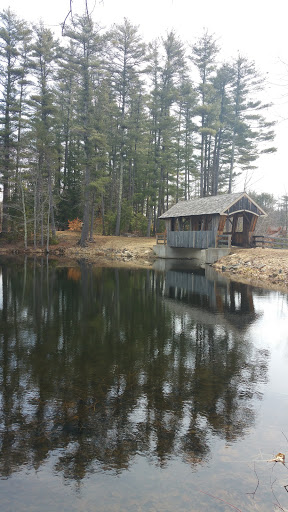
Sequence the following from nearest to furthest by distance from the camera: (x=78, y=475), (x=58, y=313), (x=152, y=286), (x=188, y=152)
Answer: (x=78, y=475)
(x=58, y=313)
(x=152, y=286)
(x=188, y=152)

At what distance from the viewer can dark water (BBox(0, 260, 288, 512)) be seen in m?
3.48

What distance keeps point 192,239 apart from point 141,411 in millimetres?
25507

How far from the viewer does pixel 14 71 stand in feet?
117

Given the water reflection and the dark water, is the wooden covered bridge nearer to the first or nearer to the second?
the water reflection

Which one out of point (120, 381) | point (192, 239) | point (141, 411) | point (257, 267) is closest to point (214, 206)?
point (192, 239)

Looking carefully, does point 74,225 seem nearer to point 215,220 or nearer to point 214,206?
point 214,206

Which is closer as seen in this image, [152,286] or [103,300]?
[103,300]

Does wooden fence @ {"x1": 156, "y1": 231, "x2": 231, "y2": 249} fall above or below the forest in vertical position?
below

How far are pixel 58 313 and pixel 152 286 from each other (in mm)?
6739

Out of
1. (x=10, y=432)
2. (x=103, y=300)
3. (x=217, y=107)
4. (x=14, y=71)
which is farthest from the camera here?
(x=217, y=107)

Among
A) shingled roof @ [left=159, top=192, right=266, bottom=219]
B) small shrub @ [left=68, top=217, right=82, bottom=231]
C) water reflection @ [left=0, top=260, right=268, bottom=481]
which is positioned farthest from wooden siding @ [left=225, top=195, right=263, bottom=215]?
small shrub @ [left=68, top=217, right=82, bottom=231]

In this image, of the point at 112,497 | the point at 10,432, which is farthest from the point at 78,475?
the point at 10,432

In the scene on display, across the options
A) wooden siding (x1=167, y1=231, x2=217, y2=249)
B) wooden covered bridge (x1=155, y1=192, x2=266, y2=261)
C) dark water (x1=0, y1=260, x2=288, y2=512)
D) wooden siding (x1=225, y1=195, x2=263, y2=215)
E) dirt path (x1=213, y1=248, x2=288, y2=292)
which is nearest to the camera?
dark water (x1=0, y1=260, x2=288, y2=512)

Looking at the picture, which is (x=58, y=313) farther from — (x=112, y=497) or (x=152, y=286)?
(x=112, y=497)
